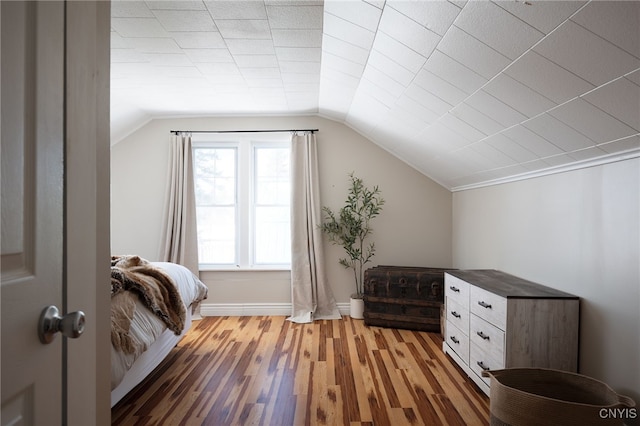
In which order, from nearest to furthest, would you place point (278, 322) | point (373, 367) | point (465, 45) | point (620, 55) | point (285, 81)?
1. point (620, 55)
2. point (465, 45)
3. point (373, 367)
4. point (285, 81)
5. point (278, 322)

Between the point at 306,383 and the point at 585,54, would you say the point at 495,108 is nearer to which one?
the point at 585,54

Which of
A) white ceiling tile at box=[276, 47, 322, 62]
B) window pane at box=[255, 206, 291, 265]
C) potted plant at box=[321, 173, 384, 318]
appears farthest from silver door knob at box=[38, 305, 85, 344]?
window pane at box=[255, 206, 291, 265]

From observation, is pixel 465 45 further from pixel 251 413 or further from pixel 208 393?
pixel 208 393

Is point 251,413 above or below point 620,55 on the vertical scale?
below

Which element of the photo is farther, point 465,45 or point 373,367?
point 373,367

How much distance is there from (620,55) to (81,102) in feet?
5.84

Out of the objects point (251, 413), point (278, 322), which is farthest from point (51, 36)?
point (278, 322)

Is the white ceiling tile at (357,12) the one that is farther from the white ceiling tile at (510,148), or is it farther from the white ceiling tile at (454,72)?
the white ceiling tile at (510,148)

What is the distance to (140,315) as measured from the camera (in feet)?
8.08

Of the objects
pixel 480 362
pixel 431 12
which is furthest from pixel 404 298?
pixel 431 12

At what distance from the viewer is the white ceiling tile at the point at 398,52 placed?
7.55 feet

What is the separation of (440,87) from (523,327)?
1567mm

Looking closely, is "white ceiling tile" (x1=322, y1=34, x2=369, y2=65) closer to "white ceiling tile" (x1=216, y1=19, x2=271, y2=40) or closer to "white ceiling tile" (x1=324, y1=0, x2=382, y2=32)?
"white ceiling tile" (x1=324, y1=0, x2=382, y2=32)

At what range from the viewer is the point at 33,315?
76cm
